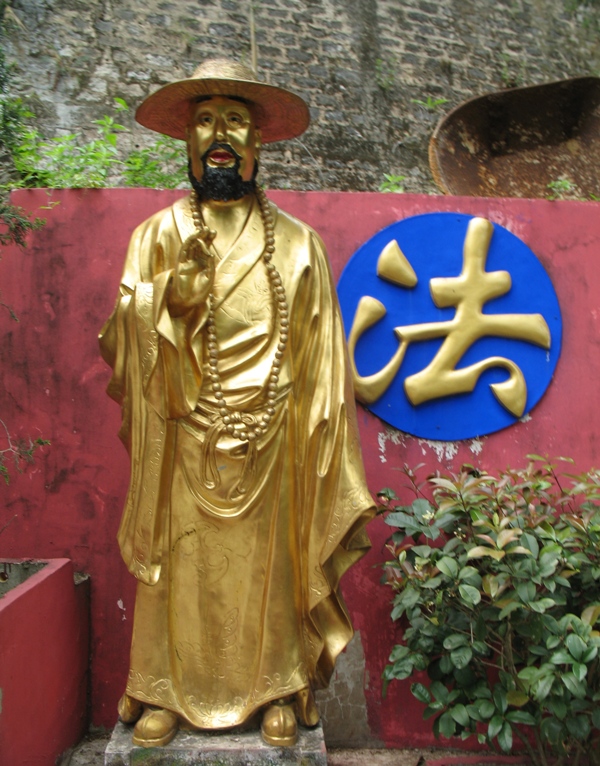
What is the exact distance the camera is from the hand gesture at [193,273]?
2.16 metres

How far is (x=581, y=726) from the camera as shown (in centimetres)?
243

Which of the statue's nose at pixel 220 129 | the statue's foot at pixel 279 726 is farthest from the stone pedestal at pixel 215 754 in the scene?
the statue's nose at pixel 220 129

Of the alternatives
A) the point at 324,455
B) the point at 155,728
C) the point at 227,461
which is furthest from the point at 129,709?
the point at 324,455

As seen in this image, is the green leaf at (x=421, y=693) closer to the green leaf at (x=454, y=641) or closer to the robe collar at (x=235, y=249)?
the green leaf at (x=454, y=641)

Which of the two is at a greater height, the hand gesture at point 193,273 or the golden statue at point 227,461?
the hand gesture at point 193,273

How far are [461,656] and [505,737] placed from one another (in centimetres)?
27

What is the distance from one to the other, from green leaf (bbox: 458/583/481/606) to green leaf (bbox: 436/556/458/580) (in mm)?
59

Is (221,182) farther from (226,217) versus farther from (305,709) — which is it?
(305,709)

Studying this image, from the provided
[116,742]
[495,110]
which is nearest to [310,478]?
[116,742]

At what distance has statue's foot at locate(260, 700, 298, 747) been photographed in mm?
2219

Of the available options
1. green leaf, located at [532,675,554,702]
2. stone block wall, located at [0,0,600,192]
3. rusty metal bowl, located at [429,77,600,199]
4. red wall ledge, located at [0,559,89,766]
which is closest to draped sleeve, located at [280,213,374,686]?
green leaf, located at [532,675,554,702]

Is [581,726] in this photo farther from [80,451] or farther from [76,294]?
[76,294]

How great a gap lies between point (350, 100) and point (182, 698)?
540cm

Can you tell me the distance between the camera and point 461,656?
8.24ft
